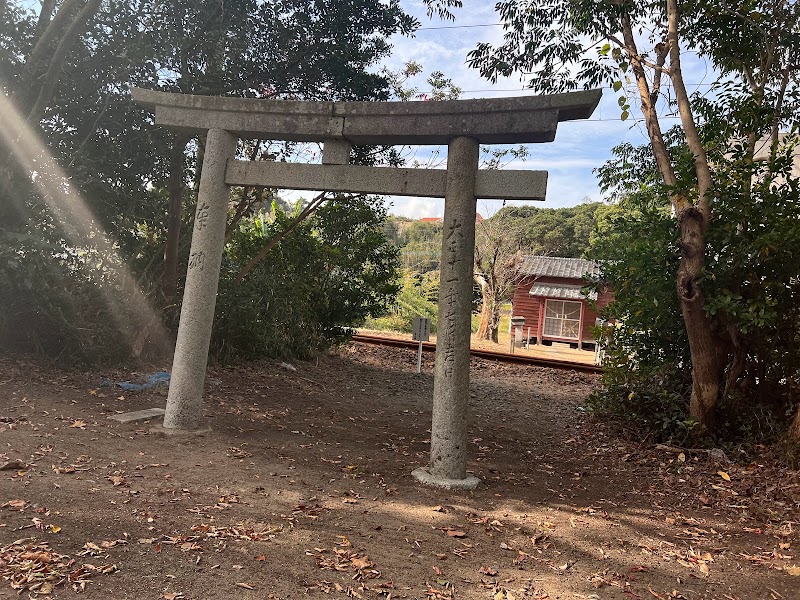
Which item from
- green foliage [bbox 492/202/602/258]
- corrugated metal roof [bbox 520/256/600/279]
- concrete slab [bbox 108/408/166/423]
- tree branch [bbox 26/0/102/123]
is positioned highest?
green foliage [bbox 492/202/602/258]

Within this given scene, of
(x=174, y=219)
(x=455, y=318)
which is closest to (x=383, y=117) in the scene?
(x=455, y=318)

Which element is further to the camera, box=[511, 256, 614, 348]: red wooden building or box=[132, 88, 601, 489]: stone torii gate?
box=[511, 256, 614, 348]: red wooden building

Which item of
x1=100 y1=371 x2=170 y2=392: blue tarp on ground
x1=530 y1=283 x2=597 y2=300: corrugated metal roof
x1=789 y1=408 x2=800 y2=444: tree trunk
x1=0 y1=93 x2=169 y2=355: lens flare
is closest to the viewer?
x1=789 y1=408 x2=800 y2=444: tree trunk

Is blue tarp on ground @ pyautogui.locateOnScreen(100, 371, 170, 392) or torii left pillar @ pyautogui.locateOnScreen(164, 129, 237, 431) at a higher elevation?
torii left pillar @ pyautogui.locateOnScreen(164, 129, 237, 431)

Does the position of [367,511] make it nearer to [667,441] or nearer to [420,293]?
[667,441]

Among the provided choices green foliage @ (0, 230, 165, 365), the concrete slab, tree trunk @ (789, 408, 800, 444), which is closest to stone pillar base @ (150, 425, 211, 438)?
the concrete slab

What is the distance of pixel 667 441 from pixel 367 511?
169 inches

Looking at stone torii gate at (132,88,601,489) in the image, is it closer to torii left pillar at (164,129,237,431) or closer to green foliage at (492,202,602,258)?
torii left pillar at (164,129,237,431)

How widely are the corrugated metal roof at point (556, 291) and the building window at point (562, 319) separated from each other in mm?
471

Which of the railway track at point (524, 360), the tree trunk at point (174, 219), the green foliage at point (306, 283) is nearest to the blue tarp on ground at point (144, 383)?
the tree trunk at point (174, 219)

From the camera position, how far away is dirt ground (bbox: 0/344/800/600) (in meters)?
3.26

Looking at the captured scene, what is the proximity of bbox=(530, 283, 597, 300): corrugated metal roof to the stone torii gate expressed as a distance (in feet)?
58.1

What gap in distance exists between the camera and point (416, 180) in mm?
5402

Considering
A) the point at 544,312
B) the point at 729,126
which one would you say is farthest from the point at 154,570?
the point at 544,312
